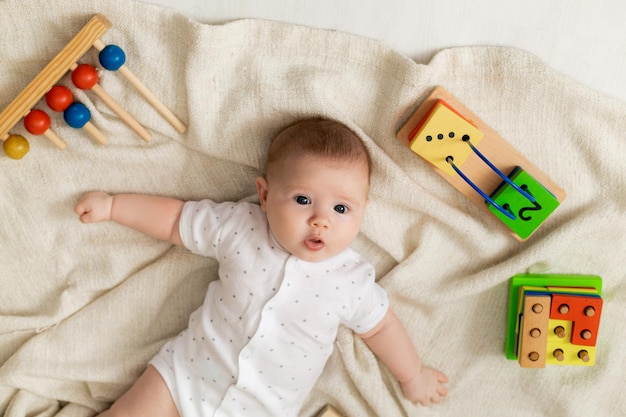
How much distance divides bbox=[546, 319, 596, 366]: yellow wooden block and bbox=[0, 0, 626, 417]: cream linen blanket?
0.19 ft

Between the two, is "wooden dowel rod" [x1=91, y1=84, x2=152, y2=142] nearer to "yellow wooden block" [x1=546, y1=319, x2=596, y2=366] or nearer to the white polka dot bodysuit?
the white polka dot bodysuit

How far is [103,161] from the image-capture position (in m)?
1.31

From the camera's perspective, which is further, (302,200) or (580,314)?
(580,314)

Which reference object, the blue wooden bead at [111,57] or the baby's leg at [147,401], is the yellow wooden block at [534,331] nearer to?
the baby's leg at [147,401]

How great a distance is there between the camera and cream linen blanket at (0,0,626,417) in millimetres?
1227

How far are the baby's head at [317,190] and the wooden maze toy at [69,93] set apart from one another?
0.26 m

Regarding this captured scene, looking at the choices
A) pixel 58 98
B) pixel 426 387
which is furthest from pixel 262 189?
pixel 426 387

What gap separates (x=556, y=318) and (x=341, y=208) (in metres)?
0.51

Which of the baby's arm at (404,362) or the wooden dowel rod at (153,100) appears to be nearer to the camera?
the wooden dowel rod at (153,100)

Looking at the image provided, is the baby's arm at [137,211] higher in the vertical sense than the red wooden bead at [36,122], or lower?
lower

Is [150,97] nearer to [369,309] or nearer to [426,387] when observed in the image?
[369,309]

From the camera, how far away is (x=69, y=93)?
1.22 meters

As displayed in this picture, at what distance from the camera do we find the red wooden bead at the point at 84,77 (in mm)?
1188

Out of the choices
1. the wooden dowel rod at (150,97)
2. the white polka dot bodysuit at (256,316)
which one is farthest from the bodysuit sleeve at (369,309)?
the wooden dowel rod at (150,97)
